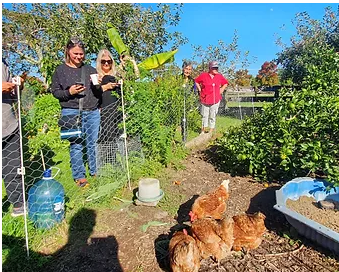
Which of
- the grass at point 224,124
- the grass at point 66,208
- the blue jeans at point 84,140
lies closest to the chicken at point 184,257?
the grass at point 66,208

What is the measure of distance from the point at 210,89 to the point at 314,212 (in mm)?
3987

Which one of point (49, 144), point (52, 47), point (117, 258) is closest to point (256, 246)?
point (117, 258)

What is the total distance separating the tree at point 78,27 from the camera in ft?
22.8

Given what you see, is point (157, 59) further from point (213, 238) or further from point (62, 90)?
point (213, 238)

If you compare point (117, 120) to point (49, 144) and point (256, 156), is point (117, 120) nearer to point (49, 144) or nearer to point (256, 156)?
point (49, 144)

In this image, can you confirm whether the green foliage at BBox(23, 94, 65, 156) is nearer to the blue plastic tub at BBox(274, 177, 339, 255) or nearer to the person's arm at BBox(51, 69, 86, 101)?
the person's arm at BBox(51, 69, 86, 101)

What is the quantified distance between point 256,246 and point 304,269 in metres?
0.39

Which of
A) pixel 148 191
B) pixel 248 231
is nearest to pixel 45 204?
pixel 148 191

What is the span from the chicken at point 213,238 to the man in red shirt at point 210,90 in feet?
14.0

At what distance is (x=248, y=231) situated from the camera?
86.5 inches

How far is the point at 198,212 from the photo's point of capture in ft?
8.00

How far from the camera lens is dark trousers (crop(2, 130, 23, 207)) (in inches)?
96.0

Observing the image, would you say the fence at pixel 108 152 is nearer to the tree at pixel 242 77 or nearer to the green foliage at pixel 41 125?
the green foliage at pixel 41 125

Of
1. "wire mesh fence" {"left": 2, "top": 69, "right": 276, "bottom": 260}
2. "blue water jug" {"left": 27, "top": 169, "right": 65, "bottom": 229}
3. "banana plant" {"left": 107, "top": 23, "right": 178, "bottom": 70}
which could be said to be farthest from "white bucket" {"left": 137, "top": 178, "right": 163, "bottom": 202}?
"banana plant" {"left": 107, "top": 23, "right": 178, "bottom": 70}
